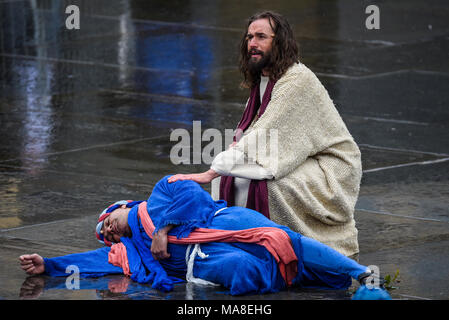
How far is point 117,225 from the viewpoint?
5797 millimetres

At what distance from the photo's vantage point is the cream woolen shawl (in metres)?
5.97

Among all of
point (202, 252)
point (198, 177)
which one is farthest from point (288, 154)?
point (202, 252)

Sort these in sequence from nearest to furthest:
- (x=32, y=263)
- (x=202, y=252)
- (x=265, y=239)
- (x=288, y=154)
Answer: (x=265, y=239) → (x=202, y=252) → (x=32, y=263) → (x=288, y=154)

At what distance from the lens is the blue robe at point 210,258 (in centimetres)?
535

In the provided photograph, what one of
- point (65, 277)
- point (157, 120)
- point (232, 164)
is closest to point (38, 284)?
point (65, 277)

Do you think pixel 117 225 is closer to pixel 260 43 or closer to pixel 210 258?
pixel 210 258

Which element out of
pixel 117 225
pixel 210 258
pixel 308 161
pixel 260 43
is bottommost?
pixel 210 258

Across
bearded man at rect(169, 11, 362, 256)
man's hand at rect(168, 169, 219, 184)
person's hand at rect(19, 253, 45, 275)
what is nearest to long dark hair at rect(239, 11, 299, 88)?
bearded man at rect(169, 11, 362, 256)

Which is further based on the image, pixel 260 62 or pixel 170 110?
pixel 170 110

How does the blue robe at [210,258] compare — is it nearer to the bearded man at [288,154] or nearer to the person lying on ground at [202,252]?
the person lying on ground at [202,252]

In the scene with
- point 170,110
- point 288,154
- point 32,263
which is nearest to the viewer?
point 32,263

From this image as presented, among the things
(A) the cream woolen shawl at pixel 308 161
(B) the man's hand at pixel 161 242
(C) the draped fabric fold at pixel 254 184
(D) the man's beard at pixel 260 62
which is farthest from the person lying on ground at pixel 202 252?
(D) the man's beard at pixel 260 62

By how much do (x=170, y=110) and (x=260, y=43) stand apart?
421 centimetres

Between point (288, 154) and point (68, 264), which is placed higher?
point (288, 154)
